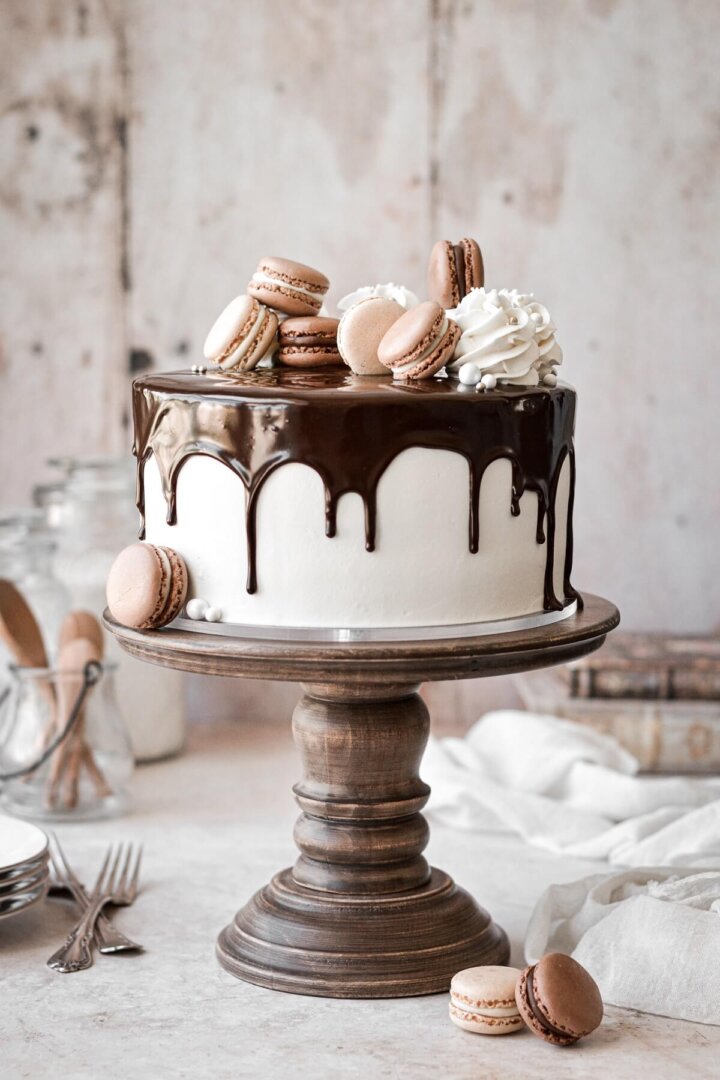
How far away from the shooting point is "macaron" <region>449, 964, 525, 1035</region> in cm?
120

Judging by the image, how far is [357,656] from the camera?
44.8 inches

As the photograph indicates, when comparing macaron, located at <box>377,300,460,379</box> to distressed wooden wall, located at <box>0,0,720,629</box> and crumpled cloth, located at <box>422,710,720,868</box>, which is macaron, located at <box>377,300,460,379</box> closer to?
crumpled cloth, located at <box>422,710,720,868</box>

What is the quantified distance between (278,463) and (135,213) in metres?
1.14

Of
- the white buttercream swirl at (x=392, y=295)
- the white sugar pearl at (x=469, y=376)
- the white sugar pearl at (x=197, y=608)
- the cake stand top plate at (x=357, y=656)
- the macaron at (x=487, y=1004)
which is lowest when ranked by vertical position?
the macaron at (x=487, y=1004)

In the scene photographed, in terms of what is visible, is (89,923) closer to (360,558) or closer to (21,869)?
(21,869)

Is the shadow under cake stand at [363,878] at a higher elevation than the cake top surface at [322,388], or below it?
below

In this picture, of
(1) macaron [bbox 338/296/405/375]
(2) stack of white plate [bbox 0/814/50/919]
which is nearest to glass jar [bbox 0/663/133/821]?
(2) stack of white plate [bbox 0/814/50/919]

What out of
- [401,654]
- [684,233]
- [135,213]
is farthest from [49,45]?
[401,654]

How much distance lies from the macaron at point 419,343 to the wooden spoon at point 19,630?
2.52ft

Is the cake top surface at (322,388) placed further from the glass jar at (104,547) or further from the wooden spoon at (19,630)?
the glass jar at (104,547)

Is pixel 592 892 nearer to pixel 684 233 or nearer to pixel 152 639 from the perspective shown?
pixel 152 639

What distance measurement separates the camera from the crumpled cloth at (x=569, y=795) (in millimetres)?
1629

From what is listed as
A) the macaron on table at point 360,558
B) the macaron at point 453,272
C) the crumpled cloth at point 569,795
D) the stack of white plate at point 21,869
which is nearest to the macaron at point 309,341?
the macaron on table at point 360,558

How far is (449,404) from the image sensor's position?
118 cm
